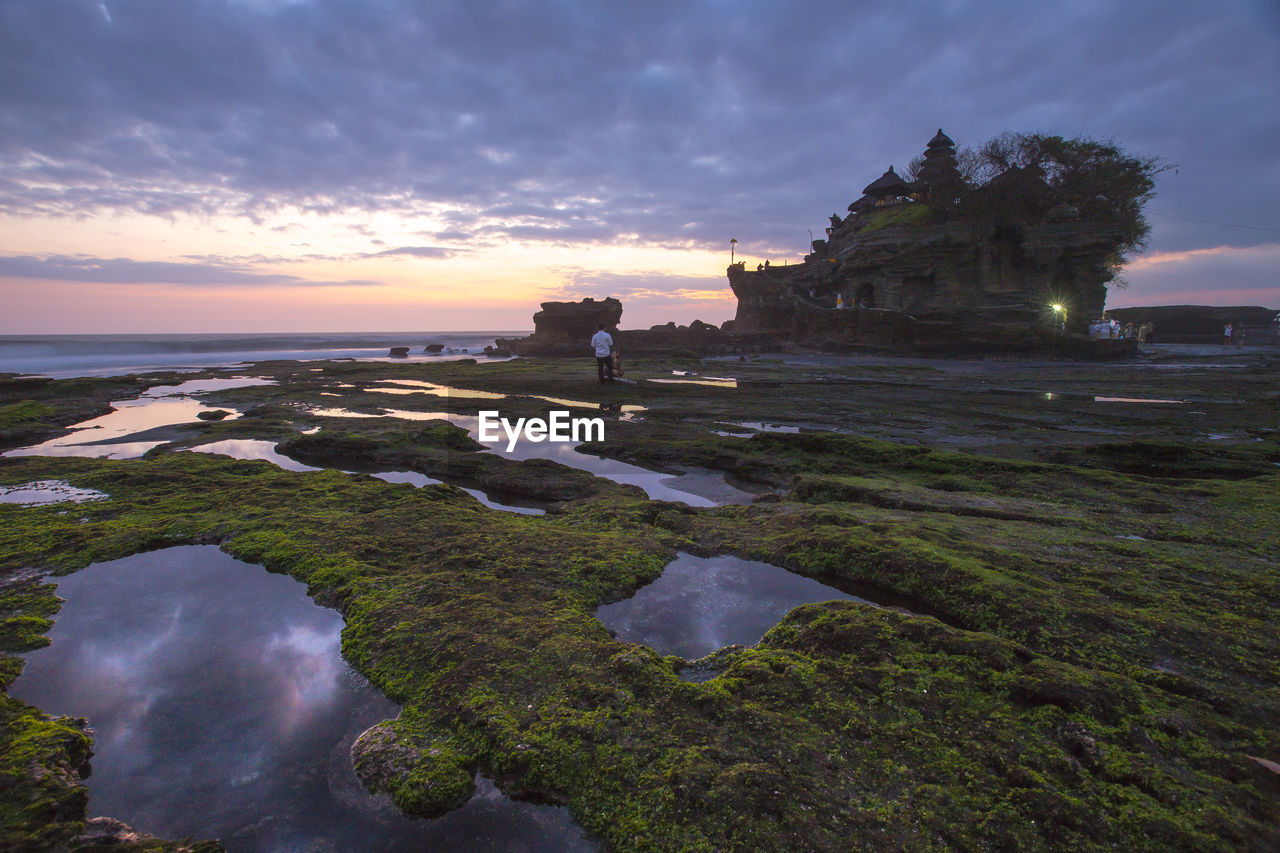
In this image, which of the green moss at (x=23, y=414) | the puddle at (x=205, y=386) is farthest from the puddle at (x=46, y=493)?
the puddle at (x=205, y=386)

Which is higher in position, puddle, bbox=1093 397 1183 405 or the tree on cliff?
the tree on cliff

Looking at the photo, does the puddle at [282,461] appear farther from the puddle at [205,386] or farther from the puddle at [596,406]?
the puddle at [205,386]

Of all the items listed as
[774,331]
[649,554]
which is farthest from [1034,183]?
[649,554]

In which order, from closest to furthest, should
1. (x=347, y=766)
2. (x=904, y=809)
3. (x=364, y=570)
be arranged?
(x=904, y=809)
(x=347, y=766)
(x=364, y=570)

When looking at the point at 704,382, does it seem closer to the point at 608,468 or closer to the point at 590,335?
the point at 608,468

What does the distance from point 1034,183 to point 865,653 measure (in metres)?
54.7

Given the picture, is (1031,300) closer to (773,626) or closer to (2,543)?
(773,626)

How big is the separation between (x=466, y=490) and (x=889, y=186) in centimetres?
6259

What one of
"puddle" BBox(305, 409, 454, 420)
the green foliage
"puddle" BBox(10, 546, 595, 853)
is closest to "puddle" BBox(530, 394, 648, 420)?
"puddle" BBox(305, 409, 454, 420)

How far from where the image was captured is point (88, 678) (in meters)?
3.47

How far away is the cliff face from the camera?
38.8 metres

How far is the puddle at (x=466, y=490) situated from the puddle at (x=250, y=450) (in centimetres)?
163

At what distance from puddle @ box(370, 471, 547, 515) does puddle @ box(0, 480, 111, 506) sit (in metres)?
3.35

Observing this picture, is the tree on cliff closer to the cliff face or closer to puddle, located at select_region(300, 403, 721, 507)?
the cliff face
